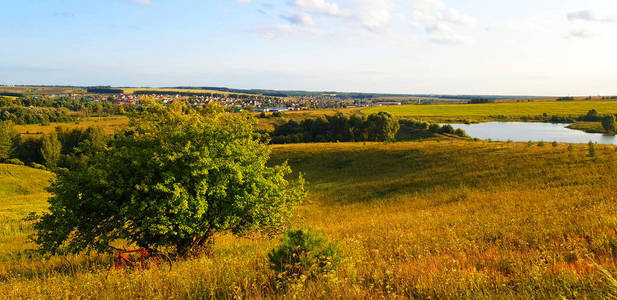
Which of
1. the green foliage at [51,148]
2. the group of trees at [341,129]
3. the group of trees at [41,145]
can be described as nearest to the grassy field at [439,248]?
the group of trees at [341,129]

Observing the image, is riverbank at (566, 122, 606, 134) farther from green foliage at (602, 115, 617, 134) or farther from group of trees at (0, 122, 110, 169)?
group of trees at (0, 122, 110, 169)

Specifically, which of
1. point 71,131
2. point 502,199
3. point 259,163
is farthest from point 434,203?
point 71,131

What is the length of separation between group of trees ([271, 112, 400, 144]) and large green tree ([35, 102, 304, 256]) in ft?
242


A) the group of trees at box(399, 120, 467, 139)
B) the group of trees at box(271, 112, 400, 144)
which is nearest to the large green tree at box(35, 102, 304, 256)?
the group of trees at box(271, 112, 400, 144)

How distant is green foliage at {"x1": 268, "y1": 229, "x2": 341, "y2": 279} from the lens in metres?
5.59

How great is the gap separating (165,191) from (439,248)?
7591mm

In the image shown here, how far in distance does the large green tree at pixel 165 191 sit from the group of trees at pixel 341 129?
73703mm

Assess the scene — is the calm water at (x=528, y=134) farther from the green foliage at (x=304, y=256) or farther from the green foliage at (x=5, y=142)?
the green foliage at (x=5, y=142)

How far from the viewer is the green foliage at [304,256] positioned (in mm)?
5590

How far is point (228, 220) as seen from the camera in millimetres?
9789

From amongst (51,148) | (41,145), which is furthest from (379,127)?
(41,145)

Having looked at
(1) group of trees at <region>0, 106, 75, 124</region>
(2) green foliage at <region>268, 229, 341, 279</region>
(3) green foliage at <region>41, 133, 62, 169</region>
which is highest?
(2) green foliage at <region>268, 229, 341, 279</region>

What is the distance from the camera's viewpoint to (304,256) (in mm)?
5738

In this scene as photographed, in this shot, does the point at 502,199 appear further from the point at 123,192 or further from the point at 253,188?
the point at 123,192
